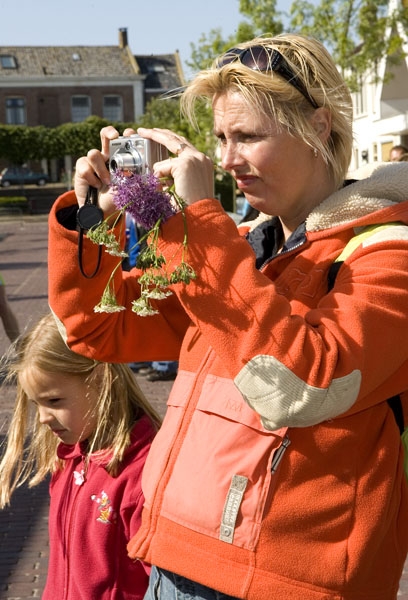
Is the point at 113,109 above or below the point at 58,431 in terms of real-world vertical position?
below

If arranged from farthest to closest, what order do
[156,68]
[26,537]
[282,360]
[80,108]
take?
[156,68], [80,108], [26,537], [282,360]

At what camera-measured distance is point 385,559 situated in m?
1.76

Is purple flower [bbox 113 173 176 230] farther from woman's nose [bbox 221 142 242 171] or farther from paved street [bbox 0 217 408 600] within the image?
paved street [bbox 0 217 408 600]

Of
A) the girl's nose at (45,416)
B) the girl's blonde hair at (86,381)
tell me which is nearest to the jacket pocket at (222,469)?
the girl's blonde hair at (86,381)

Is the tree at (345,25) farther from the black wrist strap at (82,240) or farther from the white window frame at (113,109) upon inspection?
the white window frame at (113,109)

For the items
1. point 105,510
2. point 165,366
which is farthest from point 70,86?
point 105,510

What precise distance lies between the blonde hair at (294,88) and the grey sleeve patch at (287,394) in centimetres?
50

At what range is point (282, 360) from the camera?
1590mm

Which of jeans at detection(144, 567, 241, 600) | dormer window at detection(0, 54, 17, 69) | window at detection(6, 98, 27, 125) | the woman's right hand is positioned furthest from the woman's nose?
dormer window at detection(0, 54, 17, 69)

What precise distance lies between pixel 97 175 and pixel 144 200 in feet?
1.03

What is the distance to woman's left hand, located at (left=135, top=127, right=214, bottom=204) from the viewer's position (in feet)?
5.56

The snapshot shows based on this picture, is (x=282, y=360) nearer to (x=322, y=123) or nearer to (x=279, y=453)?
(x=279, y=453)

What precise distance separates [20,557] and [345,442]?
3404 mm

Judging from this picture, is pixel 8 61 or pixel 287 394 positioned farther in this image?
pixel 8 61
